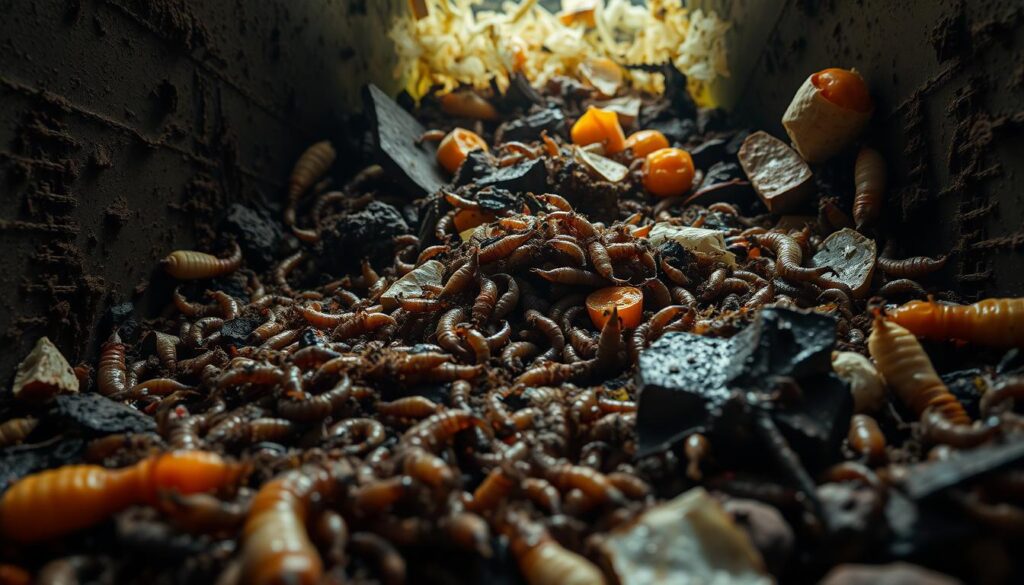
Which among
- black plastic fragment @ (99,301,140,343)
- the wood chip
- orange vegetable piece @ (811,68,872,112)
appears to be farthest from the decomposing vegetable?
black plastic fragment @ (99,301,140,343)

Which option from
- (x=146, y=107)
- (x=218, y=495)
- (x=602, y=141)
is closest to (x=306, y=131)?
(x=146, y=107)

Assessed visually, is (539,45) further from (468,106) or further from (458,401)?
(458,401)

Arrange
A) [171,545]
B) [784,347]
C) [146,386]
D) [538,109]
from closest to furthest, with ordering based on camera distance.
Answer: [171,545] < [784,347] < [146,386] < [538,109]

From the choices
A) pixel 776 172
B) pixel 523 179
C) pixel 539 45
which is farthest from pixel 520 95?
pixel 776 172

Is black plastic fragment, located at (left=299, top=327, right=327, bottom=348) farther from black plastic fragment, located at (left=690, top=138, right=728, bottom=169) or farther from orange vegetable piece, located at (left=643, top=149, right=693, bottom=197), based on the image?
black plastic fragment, located at (left=690, top=138, right=728, bottom=169)

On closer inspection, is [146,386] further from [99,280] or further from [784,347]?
[784,347]
